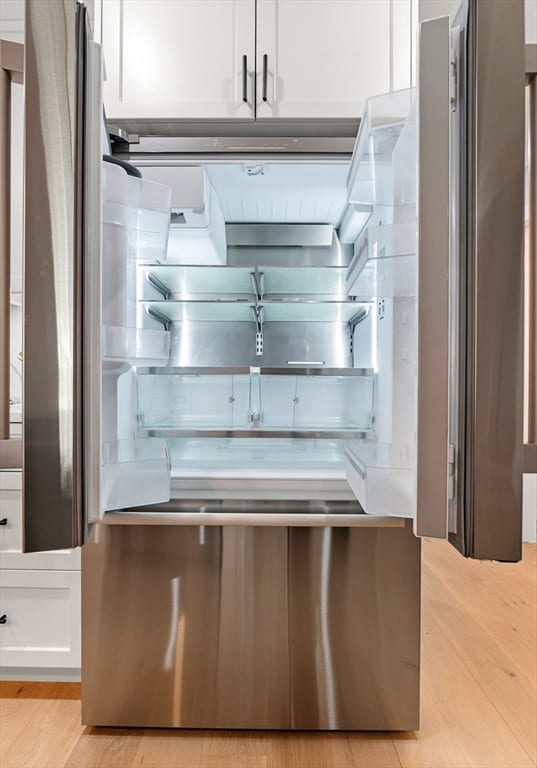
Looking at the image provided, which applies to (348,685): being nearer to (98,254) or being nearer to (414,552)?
(414,552)

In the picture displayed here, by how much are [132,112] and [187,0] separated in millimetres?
288

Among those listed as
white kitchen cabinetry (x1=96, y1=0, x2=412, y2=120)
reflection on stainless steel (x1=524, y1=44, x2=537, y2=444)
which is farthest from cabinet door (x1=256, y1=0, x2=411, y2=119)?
reflection on stainless steel (x1=524, y1=44, x2=537, y2=444)

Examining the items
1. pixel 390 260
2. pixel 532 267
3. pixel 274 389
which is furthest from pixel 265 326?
pixel 532 267

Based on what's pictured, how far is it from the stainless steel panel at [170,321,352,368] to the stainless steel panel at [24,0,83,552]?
34.3 inches

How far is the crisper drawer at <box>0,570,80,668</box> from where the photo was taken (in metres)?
1.36

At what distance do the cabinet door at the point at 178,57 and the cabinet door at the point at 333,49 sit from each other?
53 millimetres

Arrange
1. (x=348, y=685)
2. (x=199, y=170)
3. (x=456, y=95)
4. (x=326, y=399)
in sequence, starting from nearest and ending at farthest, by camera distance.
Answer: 1. (x=456, y=95)
2. (x=199, y=170)
3. (x=348, y=685)
4. (x=326, y=399)

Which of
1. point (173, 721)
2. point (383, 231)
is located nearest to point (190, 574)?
point (173, 721)

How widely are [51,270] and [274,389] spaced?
0.88 meters

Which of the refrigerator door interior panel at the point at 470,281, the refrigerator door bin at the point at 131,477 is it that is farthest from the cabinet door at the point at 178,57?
the refrigerator door bin at the point at 131,477

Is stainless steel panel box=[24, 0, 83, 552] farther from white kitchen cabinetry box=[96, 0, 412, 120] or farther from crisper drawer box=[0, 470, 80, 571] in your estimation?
crisper drawer box=[0, 470, 80, 571]

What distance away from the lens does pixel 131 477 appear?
2.82 feet

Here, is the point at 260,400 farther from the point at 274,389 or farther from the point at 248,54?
the point at 248,54

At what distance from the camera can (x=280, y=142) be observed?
1.14 m
